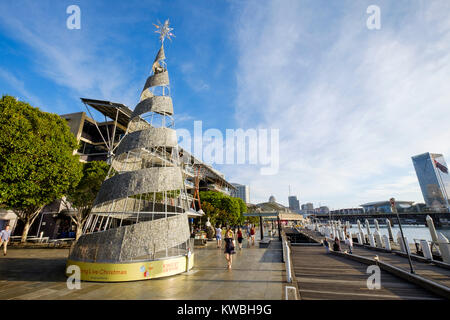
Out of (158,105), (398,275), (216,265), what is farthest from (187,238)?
(398,275)

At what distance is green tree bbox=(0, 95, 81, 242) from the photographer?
1530 cm

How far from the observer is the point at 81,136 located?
125 feet

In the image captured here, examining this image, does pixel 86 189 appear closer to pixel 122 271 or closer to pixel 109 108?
pixel 122 271

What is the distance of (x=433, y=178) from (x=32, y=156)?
208887 mm

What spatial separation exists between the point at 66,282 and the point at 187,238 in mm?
5478

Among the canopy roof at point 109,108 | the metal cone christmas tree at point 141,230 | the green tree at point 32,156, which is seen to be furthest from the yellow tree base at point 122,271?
the canopy roof at point 109,108

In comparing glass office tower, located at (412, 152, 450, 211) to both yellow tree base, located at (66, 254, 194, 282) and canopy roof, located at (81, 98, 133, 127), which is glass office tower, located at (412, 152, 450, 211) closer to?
canopy roof, located at (81, 98, 133, 127)

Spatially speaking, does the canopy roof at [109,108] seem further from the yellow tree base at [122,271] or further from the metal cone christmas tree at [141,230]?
the yellow tree base at [122,271]

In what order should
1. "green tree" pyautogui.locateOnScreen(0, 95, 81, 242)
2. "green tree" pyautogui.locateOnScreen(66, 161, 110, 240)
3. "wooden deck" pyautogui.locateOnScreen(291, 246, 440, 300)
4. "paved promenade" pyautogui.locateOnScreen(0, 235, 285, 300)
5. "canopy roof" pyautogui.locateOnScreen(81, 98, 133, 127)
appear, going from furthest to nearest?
"canopy roof" pyautogui.locateOnScreen(81, 98, 133, 127)
"green tree" pyautogui.locateOnScreen(66, 161, 110, 240)
"green tree" pyautogui.locateOnScreen(0, 95, 81, 242)
"wooden deck" pyautogui.locateOnScreen(291, 246, 440, 300)
"paved promenade" pyautogui.locateOnScreen(0, 235, 285, 300)

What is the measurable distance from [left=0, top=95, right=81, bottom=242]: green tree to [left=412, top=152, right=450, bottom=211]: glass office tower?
187 meters

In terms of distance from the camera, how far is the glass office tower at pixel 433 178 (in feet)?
429

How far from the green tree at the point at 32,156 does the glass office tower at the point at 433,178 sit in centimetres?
18689

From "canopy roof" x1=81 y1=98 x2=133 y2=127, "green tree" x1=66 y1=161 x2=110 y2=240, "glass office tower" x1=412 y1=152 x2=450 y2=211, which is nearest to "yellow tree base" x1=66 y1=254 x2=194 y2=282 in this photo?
"green tree" x1=66 y1=161 x2=110 y2=240

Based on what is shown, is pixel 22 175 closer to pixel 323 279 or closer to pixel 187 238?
pixel 187 238
